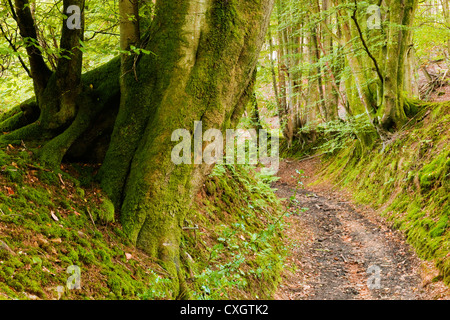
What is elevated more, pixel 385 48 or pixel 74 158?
pixel 385 48

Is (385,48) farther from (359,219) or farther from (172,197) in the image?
(172,197)

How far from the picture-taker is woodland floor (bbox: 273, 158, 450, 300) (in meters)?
5.64

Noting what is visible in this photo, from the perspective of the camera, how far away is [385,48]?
36.3ft

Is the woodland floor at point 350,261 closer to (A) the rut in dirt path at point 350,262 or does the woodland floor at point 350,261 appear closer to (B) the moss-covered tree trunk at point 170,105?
(A) the rut in dirt path at point 350,262

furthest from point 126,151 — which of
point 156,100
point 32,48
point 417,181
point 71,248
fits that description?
point 417,181

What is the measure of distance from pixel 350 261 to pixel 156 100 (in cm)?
524

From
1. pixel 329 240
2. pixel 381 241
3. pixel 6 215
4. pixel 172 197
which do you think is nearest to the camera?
pixel 6 215

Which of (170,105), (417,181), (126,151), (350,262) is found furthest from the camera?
(417,181)

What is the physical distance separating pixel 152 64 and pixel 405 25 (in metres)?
8.79

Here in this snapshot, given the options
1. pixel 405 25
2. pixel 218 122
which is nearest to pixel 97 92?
pixel 218 122

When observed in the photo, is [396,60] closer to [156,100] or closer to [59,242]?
[156,100]

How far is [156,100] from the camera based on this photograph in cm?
418
